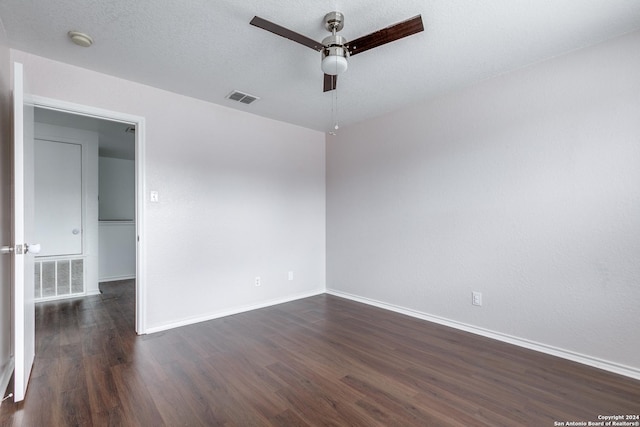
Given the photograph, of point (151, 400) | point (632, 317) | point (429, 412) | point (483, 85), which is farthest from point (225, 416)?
point (483, 85)

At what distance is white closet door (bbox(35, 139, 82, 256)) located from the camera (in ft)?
14.0

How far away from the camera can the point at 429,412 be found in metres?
1.76

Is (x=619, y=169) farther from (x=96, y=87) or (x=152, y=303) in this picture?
(x=96, y=87)

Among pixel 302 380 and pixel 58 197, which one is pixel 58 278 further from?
pixel 302 380

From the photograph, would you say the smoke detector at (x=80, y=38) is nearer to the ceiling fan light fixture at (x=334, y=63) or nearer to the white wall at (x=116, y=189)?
the ceiling fan light fixture at (x=334, y=63)

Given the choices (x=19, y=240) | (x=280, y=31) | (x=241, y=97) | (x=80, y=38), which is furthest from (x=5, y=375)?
(x=241, y=97)

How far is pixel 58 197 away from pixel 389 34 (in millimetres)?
5069

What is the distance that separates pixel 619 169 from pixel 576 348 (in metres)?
1.41

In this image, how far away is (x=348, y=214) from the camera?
428 cm

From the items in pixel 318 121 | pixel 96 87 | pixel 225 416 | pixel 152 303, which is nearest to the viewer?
pixel 225 416

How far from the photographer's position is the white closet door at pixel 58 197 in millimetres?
4277

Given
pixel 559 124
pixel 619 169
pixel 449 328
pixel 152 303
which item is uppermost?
pixel 559 124

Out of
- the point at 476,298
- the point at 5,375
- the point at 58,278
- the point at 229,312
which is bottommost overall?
the point at 229,312

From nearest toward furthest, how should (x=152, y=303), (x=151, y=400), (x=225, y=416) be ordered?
1. (x=225, y=416)
2. (x=151, y=400)
3. (x=152, y=303)
